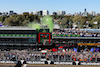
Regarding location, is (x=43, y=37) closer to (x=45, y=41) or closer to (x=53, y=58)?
(x=45, y=41)

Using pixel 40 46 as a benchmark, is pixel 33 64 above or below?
below

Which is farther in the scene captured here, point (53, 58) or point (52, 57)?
point (53, 58)

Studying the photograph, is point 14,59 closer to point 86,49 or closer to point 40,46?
point 40,46

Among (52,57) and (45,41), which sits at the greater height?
(45,41)

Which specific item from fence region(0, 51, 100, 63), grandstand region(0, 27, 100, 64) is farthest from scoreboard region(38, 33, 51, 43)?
fence region(0, 51, 100, 63)

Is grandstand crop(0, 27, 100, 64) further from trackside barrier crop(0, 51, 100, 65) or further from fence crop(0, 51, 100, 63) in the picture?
trackside barrier crop(0, 51, 100, 65)

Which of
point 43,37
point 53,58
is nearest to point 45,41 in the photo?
point 43,37

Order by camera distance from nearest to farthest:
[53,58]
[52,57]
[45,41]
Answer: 1. [52,57]
2. [53,58]
3. [45,41]

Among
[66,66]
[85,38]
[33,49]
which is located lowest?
[66,66]

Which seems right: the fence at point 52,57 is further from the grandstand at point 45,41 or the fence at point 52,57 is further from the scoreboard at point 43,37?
the scoreboard at point 43,37

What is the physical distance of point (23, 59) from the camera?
39.5 meters

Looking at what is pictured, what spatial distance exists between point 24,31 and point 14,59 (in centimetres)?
1177

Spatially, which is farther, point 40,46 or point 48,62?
point 40,46

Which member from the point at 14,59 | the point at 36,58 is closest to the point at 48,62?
the point at 36,58
